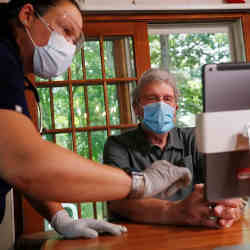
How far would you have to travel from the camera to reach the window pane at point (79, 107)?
2531 millimetres

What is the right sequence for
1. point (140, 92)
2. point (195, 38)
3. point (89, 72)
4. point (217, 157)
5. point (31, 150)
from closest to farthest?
point (31, 150)
point (217, 157)
point (140, 92)
point (89, 72)
point (195, 38)

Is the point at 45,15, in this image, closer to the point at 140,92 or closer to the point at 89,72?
the point at 140,92

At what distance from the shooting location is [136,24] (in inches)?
103

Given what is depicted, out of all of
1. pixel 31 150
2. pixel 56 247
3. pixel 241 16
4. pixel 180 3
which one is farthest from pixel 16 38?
pixel 241 16

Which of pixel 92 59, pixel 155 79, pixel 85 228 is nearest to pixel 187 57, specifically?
pixel 92 59

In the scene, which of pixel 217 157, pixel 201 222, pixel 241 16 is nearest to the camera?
pixel 217 157

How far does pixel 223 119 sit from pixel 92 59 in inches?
78.4

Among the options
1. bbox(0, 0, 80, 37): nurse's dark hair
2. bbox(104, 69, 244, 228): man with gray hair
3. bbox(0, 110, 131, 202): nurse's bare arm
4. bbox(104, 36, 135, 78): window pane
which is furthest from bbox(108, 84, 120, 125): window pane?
bbox(0, 110, 131, 202): nurse's bare arm

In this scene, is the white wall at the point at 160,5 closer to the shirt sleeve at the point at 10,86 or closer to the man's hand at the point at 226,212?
the shirt sleeve at the point at 10,86

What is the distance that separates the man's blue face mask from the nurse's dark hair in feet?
2.27

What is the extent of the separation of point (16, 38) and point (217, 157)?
2.58 ft

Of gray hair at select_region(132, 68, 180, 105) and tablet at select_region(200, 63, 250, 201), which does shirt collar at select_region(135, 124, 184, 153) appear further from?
tablet at select_region(200, 63, 250, 201)

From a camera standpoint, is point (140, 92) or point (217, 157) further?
point (140, 92)

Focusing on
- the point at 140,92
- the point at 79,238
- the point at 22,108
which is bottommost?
the point at 79,238
